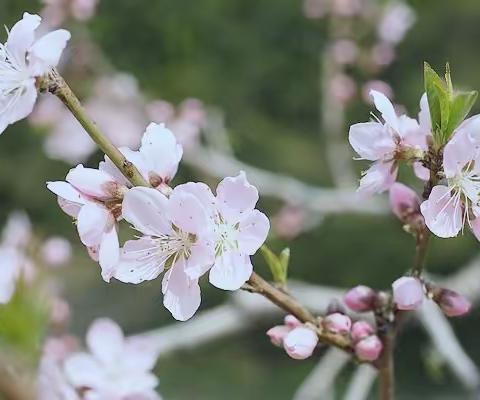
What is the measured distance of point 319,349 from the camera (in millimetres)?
718

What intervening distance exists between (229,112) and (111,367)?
6.28 ft

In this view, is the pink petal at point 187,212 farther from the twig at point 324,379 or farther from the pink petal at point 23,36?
the twig at point 324,379

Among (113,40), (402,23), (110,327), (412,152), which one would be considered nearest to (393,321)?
(412,152)

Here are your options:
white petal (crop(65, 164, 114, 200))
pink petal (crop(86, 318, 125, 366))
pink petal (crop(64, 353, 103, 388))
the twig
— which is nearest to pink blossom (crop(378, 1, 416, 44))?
the twig

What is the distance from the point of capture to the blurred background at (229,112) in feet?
6.40

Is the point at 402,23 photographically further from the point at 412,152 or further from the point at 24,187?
the point at 24,187

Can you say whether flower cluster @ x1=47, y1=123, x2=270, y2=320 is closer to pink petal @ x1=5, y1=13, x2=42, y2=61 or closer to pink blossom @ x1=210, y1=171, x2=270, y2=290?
pink blossom @ x1=210, y1=171, x2=270, y2=290

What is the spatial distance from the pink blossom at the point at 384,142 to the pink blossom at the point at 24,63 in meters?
Result: 0.24

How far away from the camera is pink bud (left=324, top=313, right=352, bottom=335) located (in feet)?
2.23

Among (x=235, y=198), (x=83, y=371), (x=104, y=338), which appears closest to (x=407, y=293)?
(x=235, y=198)

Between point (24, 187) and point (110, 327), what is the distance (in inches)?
136

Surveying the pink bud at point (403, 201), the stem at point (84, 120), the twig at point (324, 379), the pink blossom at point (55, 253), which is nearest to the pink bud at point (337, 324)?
the pink bud at point (403, 201)

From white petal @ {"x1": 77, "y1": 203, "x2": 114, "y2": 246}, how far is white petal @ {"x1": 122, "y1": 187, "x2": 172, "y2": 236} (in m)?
0.02

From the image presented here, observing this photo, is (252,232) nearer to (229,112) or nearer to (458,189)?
(458,189)
